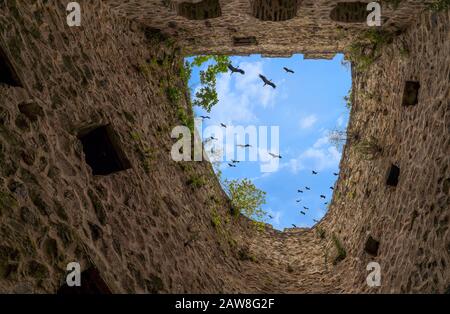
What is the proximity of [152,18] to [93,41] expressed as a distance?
2.28 meters

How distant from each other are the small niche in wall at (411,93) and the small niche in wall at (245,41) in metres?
4.43

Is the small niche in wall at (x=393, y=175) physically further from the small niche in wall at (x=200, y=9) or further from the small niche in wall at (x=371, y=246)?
the small niche in wall at (x=200, y=9)

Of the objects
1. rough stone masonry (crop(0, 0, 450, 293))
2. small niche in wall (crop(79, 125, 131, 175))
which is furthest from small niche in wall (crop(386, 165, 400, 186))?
small niche in wall (crop(79, 125, 131, 175))

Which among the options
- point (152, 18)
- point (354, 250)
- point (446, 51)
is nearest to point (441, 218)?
point (446, 51)

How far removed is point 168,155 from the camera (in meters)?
9.52

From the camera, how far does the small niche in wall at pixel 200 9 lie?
882 cm

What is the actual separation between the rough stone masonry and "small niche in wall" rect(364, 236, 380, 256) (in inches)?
2.1

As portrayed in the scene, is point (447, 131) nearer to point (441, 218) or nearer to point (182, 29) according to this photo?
point (441, 218)

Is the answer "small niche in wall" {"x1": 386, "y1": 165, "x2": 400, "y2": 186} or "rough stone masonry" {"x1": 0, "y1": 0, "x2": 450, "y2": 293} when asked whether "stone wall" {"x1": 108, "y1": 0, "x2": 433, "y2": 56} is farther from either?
"small niche in wall" {"x1": 386, "y1": 165, "x2": 400, "y2": 186}

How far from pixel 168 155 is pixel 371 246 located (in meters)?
4.88

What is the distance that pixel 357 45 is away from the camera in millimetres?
10211

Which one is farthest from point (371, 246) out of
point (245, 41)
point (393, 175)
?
point (245, 41)

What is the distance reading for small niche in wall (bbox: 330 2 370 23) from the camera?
8367 millimetres

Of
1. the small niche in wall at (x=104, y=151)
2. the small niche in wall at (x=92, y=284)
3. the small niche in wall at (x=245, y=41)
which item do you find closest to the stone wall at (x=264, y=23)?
the small niche in wall at (x=245, y=41)
